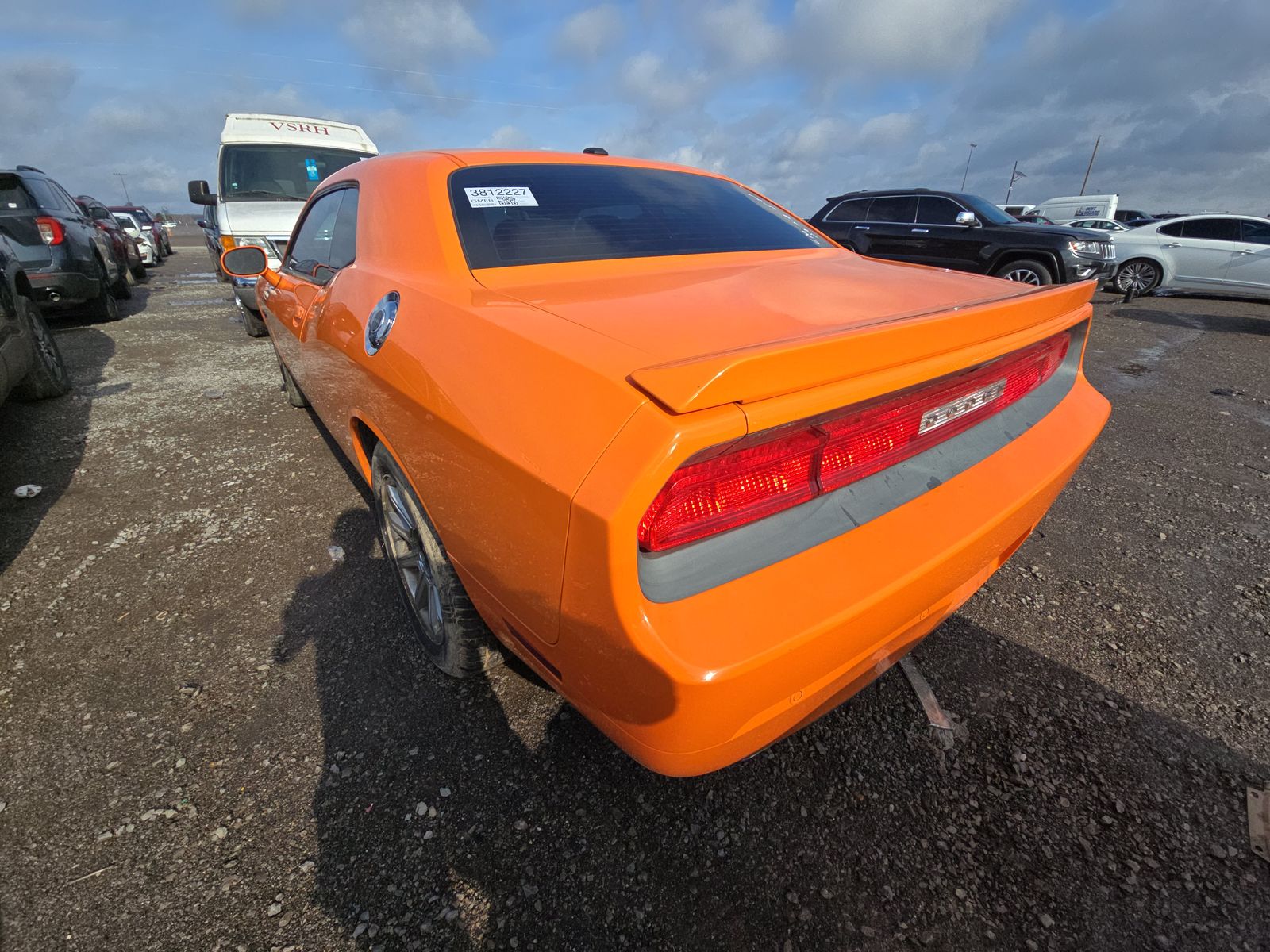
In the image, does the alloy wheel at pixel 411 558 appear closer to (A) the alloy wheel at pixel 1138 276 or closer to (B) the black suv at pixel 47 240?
(B) the black suv at pixel 47 240

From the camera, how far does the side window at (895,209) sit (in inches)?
348

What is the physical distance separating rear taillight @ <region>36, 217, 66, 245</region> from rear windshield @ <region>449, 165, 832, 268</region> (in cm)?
748

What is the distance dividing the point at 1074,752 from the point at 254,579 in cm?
298

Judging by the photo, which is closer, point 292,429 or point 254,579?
point 254,579

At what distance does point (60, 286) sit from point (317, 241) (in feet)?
20.2

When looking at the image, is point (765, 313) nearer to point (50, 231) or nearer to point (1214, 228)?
point (50, 231)

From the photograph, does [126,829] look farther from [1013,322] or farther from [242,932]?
[1013,322]

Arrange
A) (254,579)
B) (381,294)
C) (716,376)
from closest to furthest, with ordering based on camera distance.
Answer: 1. (716,376)
2. (381,294)
3. (254,579)

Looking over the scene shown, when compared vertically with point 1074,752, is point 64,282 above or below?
above

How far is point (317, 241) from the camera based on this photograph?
300 centimetres

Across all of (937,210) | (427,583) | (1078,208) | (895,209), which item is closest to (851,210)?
(895,209)

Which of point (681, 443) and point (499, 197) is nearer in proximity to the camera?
point (681, 443)

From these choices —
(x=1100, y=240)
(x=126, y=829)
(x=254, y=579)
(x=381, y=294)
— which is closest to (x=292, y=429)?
(x=254, y=579)

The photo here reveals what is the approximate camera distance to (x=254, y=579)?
100 inches
